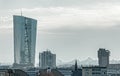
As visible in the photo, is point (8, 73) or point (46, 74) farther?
point (46, 74)

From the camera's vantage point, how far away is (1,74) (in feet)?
492

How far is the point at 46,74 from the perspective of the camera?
170 m

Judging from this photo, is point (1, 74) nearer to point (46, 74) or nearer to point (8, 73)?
point (8, 73)

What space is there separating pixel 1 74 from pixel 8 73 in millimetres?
5225

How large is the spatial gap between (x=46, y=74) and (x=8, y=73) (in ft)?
61.6

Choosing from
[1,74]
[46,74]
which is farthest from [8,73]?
[46,74]

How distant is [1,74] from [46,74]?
936 inches

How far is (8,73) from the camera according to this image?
155 meters

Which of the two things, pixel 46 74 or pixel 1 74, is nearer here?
pixel 1 74
